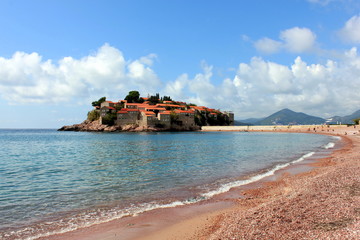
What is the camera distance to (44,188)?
1428 cm

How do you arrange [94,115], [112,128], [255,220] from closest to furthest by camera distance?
[255,220] < [112,128] < [94,115]

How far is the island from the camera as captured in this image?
398ft

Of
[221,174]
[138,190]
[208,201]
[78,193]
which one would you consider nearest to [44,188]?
[78,193]

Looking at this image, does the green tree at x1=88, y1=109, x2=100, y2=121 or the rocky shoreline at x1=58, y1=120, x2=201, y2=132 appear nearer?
the rocky shoreline at x1=58, y1=120, x2=201, y2=132

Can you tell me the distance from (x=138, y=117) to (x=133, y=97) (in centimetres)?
2378

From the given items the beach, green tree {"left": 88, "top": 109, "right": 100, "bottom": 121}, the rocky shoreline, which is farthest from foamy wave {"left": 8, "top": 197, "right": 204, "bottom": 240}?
green tree {"left": 88, "top": 109, "right": 100, "bottom": 121}

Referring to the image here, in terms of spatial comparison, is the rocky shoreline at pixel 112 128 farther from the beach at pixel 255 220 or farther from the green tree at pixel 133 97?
the beach at pixel 255 220

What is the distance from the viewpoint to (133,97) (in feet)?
471

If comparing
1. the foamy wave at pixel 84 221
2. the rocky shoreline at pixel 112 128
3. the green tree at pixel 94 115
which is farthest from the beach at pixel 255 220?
the green tree at pixel 94 115

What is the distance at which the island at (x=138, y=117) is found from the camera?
121188 millimetres

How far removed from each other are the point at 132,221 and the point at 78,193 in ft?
18.3

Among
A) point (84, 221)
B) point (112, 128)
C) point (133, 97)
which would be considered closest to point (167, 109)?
point (133, 97)

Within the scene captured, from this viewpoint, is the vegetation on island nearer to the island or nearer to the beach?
the island

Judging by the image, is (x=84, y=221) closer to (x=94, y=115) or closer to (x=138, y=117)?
(x=138, y=117)
